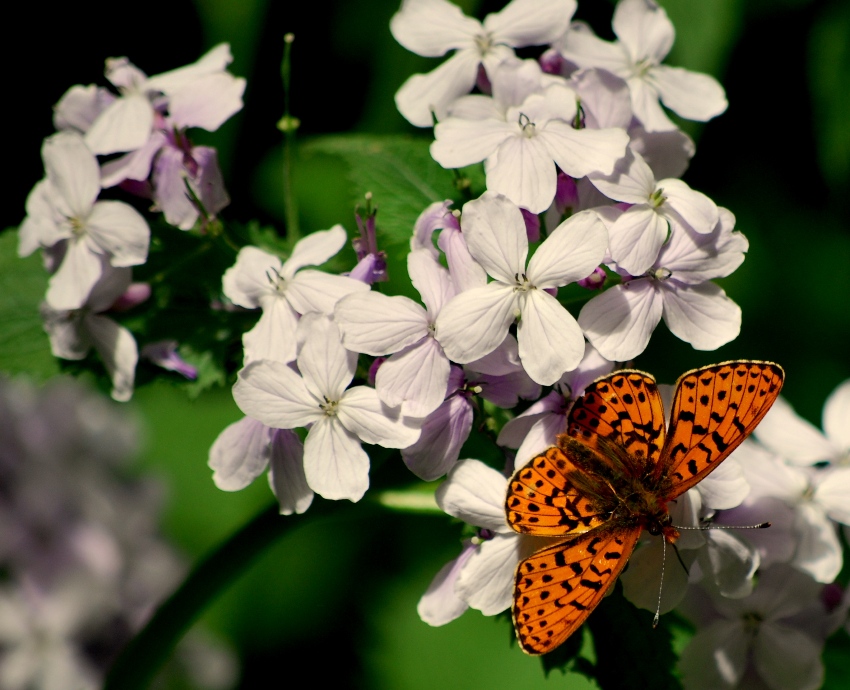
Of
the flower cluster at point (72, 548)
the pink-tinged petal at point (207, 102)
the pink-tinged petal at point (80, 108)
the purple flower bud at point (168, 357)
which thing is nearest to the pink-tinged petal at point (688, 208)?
the pink-tinged petal at point (207, 102)

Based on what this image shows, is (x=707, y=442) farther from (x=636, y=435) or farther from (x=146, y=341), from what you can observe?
(x=146, y=341)

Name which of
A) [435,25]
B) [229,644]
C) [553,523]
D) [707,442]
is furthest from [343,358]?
[229,644]

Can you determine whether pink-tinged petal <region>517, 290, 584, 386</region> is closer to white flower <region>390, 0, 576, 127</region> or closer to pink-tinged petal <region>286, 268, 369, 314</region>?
pink-tinged petal <region>286, 268, 369, 314</region>

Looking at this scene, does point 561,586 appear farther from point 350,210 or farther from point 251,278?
point 350,210

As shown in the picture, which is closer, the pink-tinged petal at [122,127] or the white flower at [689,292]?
the white flower at [689,292]

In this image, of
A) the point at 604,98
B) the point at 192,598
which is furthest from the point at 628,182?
the point at 192,598

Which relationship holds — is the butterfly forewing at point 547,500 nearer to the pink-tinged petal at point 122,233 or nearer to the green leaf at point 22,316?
the pink-tinged petal at point 122,233
